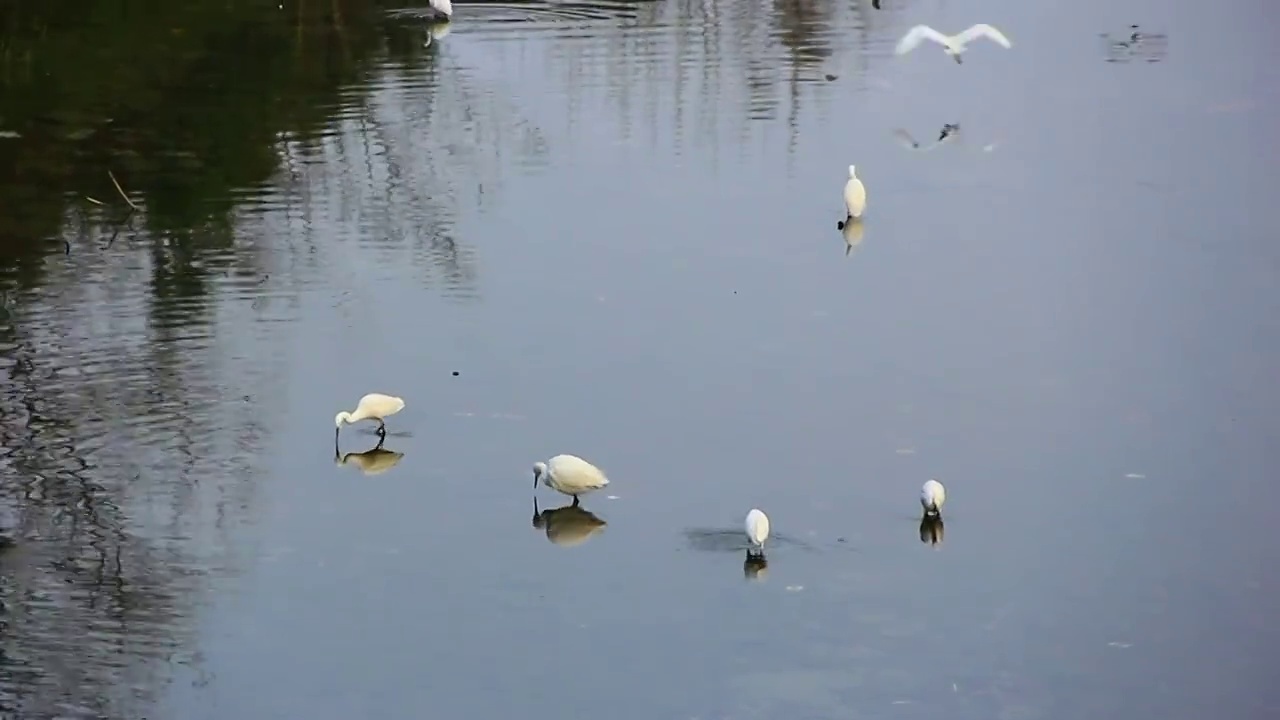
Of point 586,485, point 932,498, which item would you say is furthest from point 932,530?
point 586,485

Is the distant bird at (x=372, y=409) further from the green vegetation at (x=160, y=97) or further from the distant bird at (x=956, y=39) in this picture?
the distant bird at (x=956, y=39)

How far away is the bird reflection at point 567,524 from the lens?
23.1 ft

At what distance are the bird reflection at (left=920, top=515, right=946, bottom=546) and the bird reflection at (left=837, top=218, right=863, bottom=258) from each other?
333 centimetres

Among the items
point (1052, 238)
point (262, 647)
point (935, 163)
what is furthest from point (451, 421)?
point (935, 163)

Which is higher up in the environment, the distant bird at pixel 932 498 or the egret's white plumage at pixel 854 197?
the egret's white plumage at pixel 854 197

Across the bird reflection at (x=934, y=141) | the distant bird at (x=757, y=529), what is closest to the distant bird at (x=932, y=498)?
the distant bird at (x=757, y=529)

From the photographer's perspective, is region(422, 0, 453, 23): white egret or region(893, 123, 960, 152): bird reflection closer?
region(893, 123, 960, 152): bird reflection

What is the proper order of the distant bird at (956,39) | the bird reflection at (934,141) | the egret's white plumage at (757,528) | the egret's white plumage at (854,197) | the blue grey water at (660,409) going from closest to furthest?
the blue grey water at (660,409) < the egret's white plumage at (757,528) < the egret's white plumage at (854,197) < the bird reflection at (934,141) < the distant bird at (956,39)

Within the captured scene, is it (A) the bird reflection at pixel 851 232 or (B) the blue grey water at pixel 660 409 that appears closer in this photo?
(B) the blue grey water at pixel 660 409

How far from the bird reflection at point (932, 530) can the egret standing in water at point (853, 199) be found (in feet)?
12.3

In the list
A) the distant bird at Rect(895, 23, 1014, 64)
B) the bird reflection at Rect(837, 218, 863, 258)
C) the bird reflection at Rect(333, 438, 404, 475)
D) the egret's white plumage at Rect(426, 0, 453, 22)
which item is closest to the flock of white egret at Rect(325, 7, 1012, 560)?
the bird reflection at Rect(333, 438, 404, 475)

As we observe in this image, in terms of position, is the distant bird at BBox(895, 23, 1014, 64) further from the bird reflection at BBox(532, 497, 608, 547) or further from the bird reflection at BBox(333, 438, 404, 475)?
the bird reflection at BBox(532, 497, 608, 547)

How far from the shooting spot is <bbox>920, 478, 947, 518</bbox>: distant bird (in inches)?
278

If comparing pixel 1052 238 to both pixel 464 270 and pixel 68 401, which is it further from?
pixel 68 401
